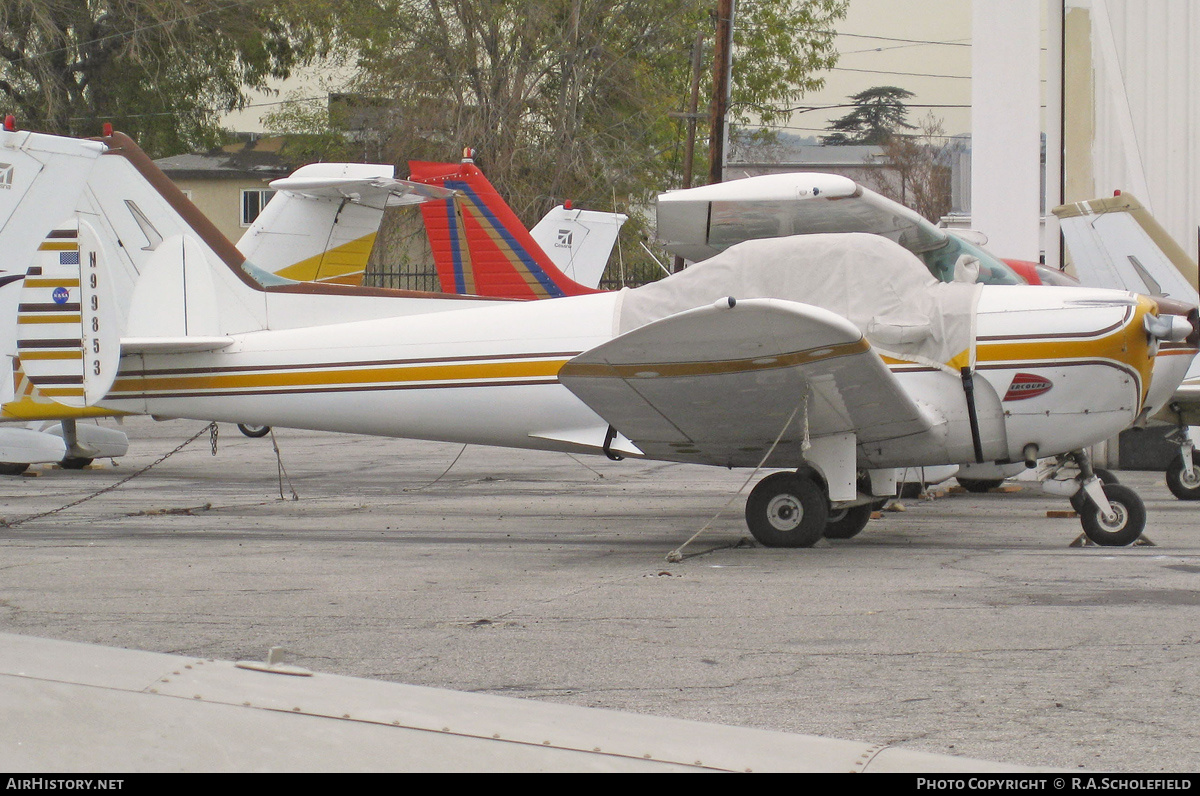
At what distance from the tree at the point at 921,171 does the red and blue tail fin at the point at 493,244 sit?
165ft

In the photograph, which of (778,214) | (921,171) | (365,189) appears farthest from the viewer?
(921,171)

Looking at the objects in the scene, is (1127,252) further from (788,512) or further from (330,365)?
(330,365)

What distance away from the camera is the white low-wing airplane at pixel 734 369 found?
696 cm

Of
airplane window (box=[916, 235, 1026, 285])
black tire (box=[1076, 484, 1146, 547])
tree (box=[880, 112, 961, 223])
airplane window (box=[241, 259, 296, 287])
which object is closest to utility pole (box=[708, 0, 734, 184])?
airplane window (box=[241, 259, 296, 287])

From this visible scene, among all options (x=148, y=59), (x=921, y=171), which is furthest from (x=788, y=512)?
(x=921, y=171)

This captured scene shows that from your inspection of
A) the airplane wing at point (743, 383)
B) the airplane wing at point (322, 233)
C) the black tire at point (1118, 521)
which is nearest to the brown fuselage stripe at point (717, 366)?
the airplane wing at point (743, 383)

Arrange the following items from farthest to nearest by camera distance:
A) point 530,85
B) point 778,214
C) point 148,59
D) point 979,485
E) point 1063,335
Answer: point 148,59
point 530,85
point 979,485
point 778,214
point 1063,335

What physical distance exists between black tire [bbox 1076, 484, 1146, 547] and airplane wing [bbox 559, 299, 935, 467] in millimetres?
1124

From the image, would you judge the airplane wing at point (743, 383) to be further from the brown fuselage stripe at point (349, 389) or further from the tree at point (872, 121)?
the tree at point (872, 121)

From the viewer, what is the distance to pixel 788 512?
741 cm

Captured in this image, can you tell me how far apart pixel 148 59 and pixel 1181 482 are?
110ft

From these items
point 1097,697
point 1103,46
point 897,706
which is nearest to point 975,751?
point 897,706

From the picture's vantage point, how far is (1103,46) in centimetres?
1459
